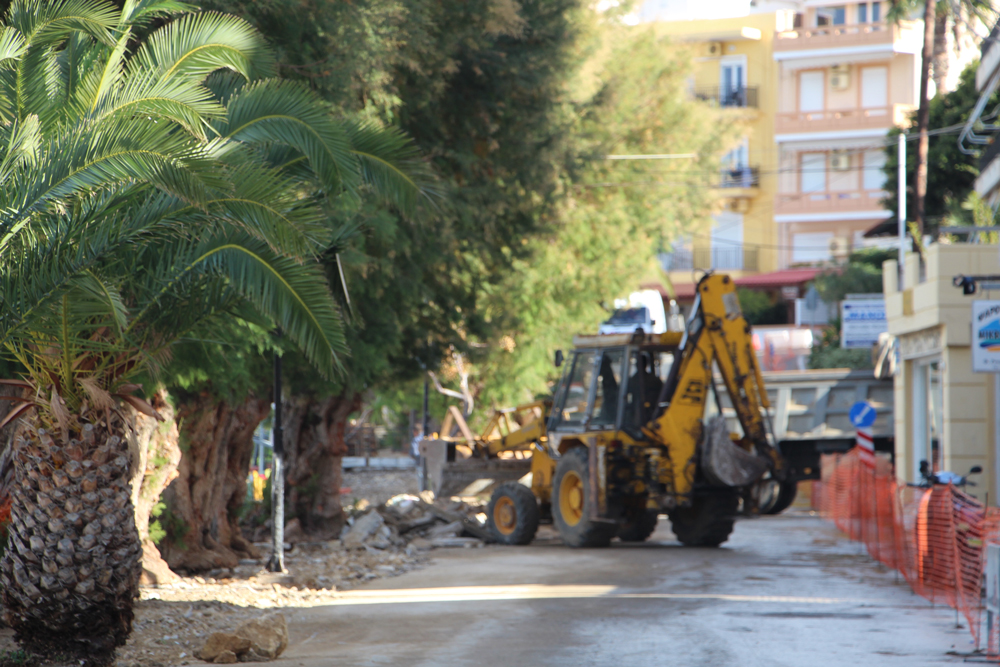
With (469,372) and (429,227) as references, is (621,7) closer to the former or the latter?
(469,372)

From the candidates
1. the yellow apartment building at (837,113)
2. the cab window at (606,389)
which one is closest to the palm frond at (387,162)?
the cab window at (606,389)

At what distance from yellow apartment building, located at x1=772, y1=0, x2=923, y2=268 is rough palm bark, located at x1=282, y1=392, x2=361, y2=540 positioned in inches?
1299

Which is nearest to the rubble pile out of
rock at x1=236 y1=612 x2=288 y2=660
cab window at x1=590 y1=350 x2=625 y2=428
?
cab window at x1=590 y1=350 x2=625 y2=428

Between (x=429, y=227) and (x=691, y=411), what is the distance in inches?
185

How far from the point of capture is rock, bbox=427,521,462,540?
18.5 m

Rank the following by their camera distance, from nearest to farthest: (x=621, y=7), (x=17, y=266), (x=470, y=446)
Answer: (x=17, y=266) → (x=470, y=446) → (x=621, y=7)

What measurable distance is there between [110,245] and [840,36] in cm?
4314

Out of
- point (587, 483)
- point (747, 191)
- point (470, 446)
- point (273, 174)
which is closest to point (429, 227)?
point (587, 483)

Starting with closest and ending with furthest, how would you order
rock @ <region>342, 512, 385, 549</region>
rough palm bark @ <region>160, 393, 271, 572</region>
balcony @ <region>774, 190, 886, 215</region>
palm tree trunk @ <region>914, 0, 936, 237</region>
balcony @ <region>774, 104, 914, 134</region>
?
1. rough palm bark @ <region>160, 393, 271, 572</region>
2. rock @ <region>342, 512, 385, 549</region>
3. palm tree trunk @ <region>914, 0, 936, 237</region>
4. balcony @ <region>774, 104, 914, 134</region>
5. balcony @ <region>774, 190, 886, 215</region>

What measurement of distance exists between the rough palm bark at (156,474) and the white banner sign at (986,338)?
8.54m

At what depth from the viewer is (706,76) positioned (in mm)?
51156

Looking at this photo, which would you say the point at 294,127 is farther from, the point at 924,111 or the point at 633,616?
the point at 924,111

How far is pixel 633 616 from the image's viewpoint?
34.1ft

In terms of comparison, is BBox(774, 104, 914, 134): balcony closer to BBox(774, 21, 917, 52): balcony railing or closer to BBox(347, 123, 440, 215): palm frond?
BBox(774, 21, 917, 52): balcony railing
